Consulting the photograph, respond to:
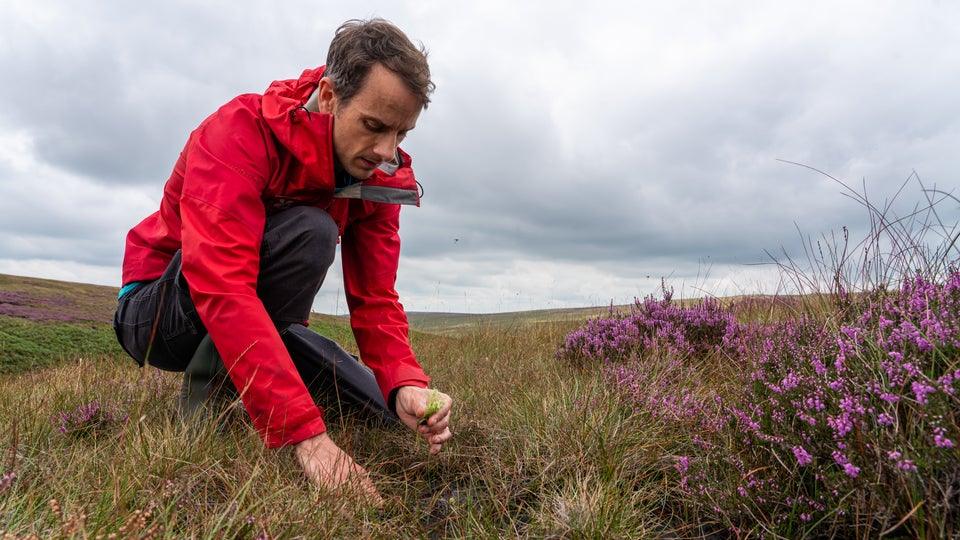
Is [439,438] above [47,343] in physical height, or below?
above

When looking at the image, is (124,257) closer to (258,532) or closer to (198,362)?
(198,362)

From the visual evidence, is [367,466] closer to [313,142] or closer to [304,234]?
[304,234]

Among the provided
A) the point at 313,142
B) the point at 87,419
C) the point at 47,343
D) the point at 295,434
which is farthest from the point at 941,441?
the point at 47,343

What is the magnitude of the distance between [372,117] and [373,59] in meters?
0.28

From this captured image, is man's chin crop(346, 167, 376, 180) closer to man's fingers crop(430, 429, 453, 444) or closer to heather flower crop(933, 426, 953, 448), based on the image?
man's fingers crop(430, 429, 453, 444)

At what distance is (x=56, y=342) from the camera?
9.75 m

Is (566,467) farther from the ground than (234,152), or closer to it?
closer to it

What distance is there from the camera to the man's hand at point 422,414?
2732 millimetres

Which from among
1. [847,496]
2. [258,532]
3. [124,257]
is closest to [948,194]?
[847,496]

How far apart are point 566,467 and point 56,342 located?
10.3 metres

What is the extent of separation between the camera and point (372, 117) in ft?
9.14

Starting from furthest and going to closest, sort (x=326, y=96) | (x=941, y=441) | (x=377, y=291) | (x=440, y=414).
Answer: (x=377, y=291) → (x=326, y=96) → (x=440, y=414) → (x=941, y=441)

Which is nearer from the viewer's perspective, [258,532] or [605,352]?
[258,532]

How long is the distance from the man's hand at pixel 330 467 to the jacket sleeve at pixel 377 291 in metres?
0.82
